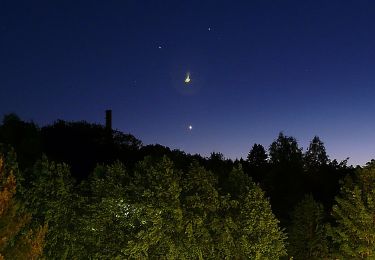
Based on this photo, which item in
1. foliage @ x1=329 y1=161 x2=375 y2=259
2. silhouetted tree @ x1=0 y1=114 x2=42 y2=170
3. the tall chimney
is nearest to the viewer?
foliage @ x1=329 y1=161 x2=375 y2=259

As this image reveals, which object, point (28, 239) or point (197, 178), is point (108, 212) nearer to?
→ point (197, 178)

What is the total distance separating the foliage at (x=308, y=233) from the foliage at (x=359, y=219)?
6031 mm

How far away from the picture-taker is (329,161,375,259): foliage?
107 feet

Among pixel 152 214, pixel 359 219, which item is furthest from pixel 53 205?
pixel 359 219

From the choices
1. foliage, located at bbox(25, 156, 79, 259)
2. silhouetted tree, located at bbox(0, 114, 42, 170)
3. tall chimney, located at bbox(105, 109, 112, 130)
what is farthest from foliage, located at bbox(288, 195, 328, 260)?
tall chimney, located at bbox(105, 109, 112, 130)

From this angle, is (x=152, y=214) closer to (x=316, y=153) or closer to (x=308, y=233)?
(x=308, y=233)

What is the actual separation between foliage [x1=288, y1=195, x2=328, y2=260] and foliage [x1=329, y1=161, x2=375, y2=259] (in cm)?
603

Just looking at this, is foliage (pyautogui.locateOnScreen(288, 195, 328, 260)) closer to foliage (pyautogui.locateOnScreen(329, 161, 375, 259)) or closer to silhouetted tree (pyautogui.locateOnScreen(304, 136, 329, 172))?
foliage (pyautogui.locateOnScreen(329, 161, 375, 259))

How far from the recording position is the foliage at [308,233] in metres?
40.5

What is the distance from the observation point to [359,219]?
32906 millimetres

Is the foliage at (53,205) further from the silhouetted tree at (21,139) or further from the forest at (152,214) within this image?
the silhouetted tree at (21,139)

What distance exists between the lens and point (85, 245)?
2861cm

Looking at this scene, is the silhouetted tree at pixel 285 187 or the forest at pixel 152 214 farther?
the silhouetted tree at pixel 285 187

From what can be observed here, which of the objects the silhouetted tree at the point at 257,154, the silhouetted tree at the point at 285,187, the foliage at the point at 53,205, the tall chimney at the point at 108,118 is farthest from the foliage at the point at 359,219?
the silhouetted tree at the point at 257,154
